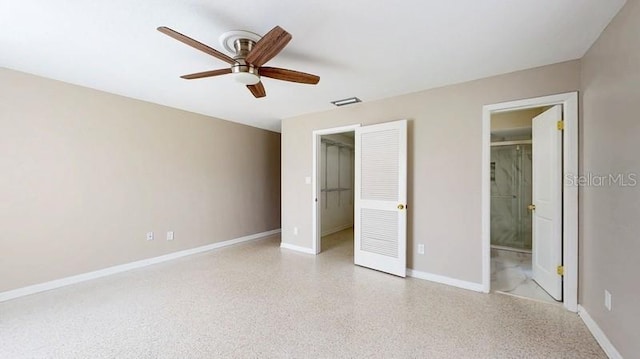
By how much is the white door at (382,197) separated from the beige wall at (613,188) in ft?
5.25

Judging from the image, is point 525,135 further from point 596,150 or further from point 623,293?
point 623,293

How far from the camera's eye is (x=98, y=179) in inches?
127

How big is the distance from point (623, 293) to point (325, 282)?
7.91 feet

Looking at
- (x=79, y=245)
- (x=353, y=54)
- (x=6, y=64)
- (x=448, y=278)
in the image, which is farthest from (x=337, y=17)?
(x=79, y=245)

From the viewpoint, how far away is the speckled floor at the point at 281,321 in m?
1.84

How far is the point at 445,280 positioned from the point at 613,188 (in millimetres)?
1771

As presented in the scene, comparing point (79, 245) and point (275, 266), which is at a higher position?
point (79, 245)

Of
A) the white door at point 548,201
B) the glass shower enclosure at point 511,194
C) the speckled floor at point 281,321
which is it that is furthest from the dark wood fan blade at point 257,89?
the glass shower enclosure at point 511,194

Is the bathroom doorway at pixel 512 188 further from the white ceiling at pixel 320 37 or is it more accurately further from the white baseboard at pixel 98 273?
the white baseboard at pixel 98 273

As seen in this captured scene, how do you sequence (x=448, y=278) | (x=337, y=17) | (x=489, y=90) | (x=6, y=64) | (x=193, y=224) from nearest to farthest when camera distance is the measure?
(x=337, y=17)
(x=6, y=64)
(x=489, y=90)
(x=448, y=278)
(x=193, y=224)

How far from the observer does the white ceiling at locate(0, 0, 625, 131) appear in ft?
5.48

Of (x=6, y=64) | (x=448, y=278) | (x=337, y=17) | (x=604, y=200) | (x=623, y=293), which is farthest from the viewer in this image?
(x=448, y=278)

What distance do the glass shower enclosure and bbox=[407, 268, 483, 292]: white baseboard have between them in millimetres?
2275

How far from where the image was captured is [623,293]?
1.64 metres
